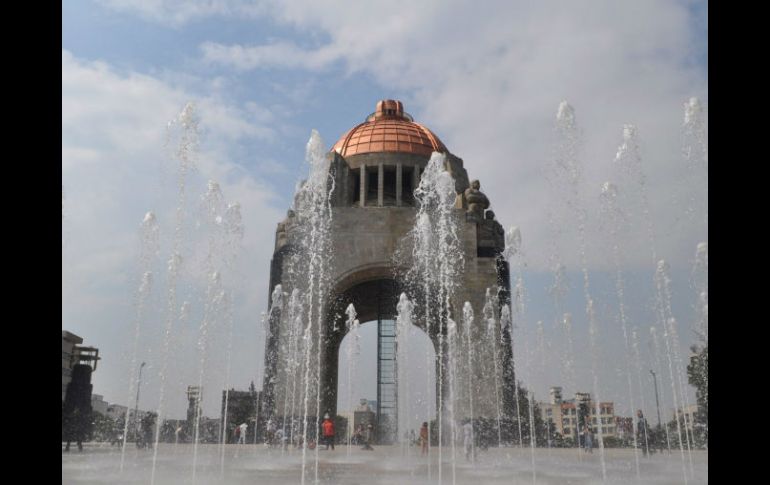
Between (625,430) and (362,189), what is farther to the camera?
(362,189)

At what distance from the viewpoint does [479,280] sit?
1675 cm

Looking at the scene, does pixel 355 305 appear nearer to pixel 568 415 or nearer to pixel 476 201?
pixel 476 201

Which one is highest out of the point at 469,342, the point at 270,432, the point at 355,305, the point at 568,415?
the point at 355,305

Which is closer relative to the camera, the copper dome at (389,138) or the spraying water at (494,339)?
the spraying water at (494,339)

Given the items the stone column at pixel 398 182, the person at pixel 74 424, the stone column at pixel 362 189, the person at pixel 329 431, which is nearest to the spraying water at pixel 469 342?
the person at pixel 329 431

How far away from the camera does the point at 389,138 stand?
22.5 meters

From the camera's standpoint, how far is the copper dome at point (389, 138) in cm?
2212

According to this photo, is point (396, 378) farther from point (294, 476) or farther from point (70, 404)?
point (294, 476)

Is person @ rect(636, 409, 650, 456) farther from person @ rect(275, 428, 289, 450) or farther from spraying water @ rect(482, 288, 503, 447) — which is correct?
person @ rect(275, 428, 289, 450)

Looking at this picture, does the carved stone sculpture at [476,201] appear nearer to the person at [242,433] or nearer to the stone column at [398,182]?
the stone column at [398,182]

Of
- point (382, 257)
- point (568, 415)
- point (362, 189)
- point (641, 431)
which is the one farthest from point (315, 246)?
point (568, 415)

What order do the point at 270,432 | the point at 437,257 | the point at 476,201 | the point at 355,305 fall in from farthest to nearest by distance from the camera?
the point at 355,305 < the point at 476,201 < the point at 437,257 < the point at 270,432
